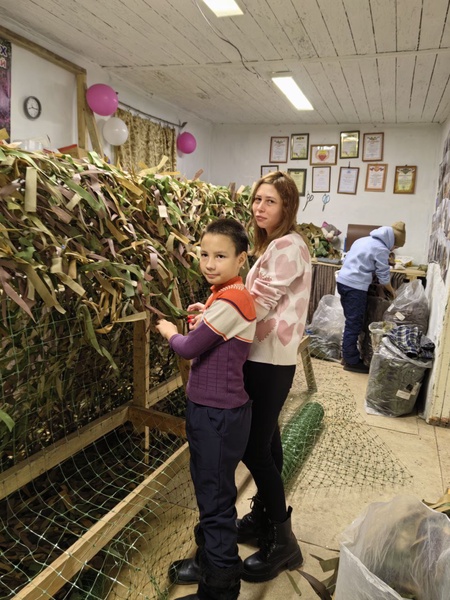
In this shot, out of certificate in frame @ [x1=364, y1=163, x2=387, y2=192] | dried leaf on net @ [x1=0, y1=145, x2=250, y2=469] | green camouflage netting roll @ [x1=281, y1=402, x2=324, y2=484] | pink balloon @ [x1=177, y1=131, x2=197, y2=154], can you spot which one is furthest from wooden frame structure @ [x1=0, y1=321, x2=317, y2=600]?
certificate in frame @ [x1=364, y1=163, x2=387, y2=192]

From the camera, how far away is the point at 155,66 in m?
5.07

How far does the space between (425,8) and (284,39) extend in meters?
1.27

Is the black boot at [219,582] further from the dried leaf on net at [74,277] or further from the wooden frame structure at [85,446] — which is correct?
the dried leaf on net at [74,277]

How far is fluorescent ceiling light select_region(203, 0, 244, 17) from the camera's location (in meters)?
Result: 3.45

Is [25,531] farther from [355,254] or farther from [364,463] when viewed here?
[355,254]

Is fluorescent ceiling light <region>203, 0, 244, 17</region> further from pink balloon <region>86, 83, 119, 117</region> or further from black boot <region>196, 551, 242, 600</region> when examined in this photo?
black boot <region>196, 551, 242, 600</region>

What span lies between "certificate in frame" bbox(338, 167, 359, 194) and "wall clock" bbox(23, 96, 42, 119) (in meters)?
4.93

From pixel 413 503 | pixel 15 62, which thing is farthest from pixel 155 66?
pixel 413 503

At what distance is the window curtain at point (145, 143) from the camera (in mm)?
5898

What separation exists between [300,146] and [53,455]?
7046 mm

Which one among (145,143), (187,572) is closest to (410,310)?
(187,572)

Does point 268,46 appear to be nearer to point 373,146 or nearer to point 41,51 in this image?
point 41,51

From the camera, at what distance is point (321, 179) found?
7.61m

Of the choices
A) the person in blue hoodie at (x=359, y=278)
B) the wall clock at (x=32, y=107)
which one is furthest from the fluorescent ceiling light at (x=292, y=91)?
the wall clock at (x=32, y=107)
